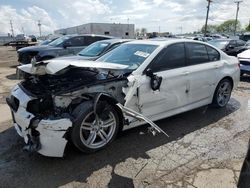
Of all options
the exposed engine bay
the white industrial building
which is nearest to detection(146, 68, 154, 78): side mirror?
the exposed engine bay

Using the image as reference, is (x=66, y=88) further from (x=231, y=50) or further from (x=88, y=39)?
(x=231, y=50)

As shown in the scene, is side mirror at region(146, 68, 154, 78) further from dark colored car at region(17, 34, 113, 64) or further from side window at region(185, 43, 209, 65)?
dark colored car at region(17, 34, 113, 64)

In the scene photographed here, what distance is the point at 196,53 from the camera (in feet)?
16.3

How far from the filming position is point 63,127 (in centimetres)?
317

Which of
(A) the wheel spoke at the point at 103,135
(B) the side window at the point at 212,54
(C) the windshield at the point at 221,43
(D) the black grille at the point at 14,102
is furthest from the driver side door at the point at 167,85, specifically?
(C) the windshield at the point at 221,43

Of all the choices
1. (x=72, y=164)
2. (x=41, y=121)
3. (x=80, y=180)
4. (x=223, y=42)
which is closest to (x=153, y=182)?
(x=80, y=180)

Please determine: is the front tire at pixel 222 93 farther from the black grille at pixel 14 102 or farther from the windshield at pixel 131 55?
the black grille at pixel 14 102

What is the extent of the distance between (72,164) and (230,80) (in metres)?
4.01

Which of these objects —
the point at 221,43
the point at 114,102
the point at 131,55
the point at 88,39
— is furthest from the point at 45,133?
the point at 221,43

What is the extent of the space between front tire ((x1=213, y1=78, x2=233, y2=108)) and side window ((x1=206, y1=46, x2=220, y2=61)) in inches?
20.5

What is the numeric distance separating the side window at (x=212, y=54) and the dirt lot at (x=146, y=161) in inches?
56.3

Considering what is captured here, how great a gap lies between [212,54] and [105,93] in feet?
9.45

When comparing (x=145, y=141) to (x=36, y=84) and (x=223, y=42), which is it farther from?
(x=223, y=42)

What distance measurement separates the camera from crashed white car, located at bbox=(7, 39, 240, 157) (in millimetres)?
3312
